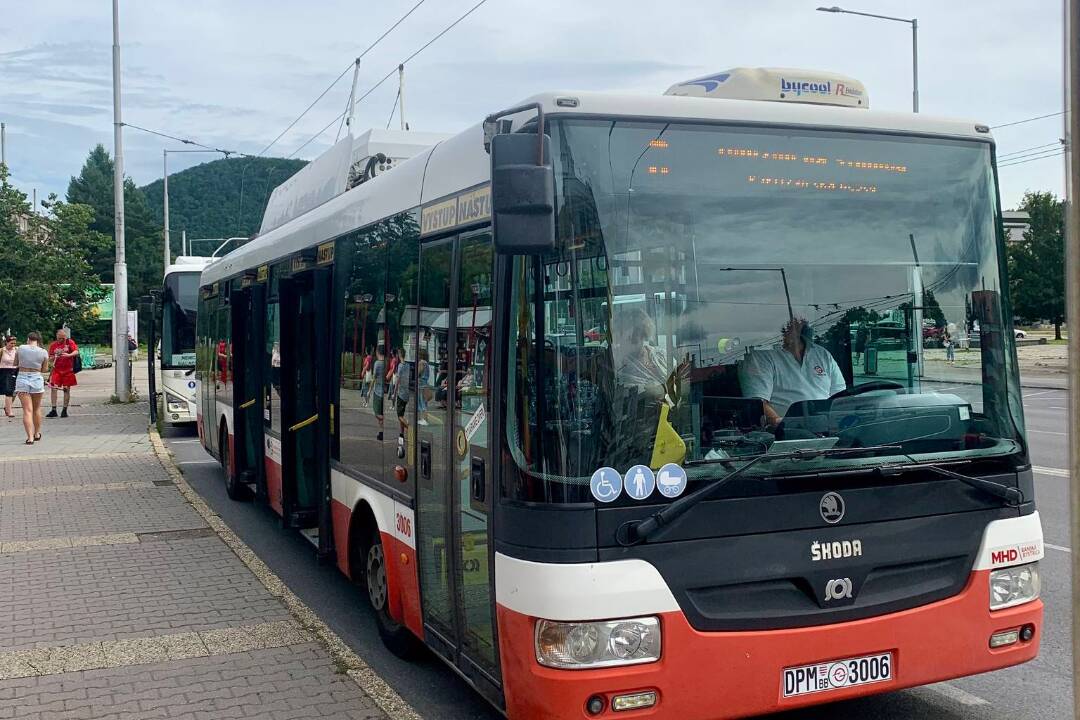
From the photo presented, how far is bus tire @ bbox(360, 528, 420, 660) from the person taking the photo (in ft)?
19.8

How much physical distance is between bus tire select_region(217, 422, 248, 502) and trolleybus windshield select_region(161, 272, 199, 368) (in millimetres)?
7983

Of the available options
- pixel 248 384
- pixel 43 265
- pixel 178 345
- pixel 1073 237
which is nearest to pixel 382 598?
pixel 1073 237

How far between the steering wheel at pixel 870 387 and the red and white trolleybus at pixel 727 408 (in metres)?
0.01

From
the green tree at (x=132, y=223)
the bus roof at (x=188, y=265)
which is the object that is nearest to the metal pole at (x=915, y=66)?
the bus roof at (x=188, y=265)

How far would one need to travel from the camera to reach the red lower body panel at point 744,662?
3924 millimetres

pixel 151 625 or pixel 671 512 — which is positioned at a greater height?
pixel 671 512

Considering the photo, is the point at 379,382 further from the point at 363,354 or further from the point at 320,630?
the point at 320,630

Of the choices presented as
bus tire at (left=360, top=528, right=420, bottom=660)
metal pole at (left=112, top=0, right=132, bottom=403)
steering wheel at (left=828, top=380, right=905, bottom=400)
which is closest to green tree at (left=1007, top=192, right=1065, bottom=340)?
metal pole at (left=112, top=0, right=132, bottom=403)

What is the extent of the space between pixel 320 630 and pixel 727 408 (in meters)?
3.52

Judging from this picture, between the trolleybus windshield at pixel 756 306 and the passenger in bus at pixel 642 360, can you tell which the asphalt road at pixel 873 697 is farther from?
the passenger in bus at pixel 642 360

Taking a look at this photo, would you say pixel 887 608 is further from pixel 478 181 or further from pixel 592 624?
pixel 478 181

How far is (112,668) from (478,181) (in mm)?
3450

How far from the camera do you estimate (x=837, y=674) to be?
4188 millimetres

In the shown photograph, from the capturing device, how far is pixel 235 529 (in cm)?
1035
